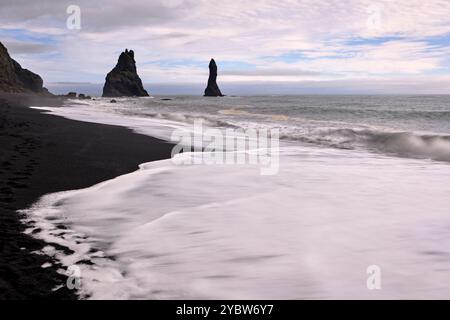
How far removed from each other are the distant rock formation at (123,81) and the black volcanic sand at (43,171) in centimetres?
15986

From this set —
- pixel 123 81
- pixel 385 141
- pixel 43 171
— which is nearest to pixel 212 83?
pixel 123 81

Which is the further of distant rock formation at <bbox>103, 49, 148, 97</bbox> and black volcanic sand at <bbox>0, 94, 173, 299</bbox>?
distant rock formation at <bbox>103, 49, 148, 97</bbox>

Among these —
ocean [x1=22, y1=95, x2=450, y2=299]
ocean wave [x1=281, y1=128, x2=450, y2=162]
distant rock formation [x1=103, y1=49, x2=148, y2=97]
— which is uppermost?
distant rock formation [x1=103, y1=49, x2=148, y2=97]

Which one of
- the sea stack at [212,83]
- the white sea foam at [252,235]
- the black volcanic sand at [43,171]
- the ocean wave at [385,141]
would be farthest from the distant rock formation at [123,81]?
the white sea foam at [252,235]

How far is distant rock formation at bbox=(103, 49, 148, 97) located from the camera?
16638 centimetres

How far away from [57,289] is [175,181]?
407 centimetres

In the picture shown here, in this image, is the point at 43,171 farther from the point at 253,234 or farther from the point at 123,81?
the point at 123,81

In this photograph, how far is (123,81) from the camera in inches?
6590

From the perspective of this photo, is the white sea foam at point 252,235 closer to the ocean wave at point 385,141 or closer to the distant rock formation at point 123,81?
the ocean wave at point 385,141

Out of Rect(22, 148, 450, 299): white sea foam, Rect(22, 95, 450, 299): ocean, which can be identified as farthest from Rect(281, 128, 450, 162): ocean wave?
Rect(22, 148, 450, 299): white sea foam

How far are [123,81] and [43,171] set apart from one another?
552ft

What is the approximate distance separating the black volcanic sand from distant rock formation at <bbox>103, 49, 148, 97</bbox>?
15986cm

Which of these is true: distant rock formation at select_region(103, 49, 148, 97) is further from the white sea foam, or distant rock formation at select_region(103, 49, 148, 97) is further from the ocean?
the white sea foam
